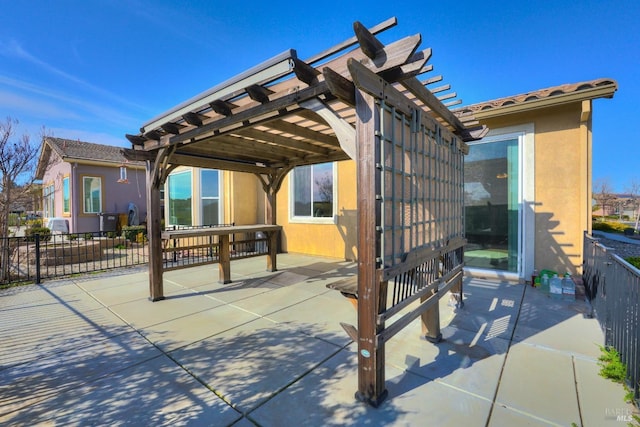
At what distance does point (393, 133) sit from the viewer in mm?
2086

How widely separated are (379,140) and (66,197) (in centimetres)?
1628

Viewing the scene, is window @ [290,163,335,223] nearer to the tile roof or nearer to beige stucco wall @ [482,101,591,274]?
the tile roof

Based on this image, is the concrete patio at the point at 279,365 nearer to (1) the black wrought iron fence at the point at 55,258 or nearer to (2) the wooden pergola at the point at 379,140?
(2) the wooden pergola at the point at 379,140

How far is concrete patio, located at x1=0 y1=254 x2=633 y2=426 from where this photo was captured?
1.90 meters

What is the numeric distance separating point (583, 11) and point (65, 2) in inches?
394

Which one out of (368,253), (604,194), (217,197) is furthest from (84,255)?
(604,194)

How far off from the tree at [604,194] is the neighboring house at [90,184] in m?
35.0

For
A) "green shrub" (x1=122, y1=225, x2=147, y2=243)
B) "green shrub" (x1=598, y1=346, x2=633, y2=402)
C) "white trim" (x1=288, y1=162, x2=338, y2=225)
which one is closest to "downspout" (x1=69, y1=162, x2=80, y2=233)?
"green shrub" (x1=122, y1=225, x2=147, y2=243)

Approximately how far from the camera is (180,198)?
33.9 ft

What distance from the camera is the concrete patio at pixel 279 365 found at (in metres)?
1.90

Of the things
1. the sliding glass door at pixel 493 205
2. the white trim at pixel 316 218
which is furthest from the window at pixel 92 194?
the sliding glass door at pixel 493 205

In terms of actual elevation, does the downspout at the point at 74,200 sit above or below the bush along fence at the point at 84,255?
above

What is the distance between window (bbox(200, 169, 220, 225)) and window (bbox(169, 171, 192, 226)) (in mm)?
707

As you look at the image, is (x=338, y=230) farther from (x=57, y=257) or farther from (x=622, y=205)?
(x=622, y=205)
